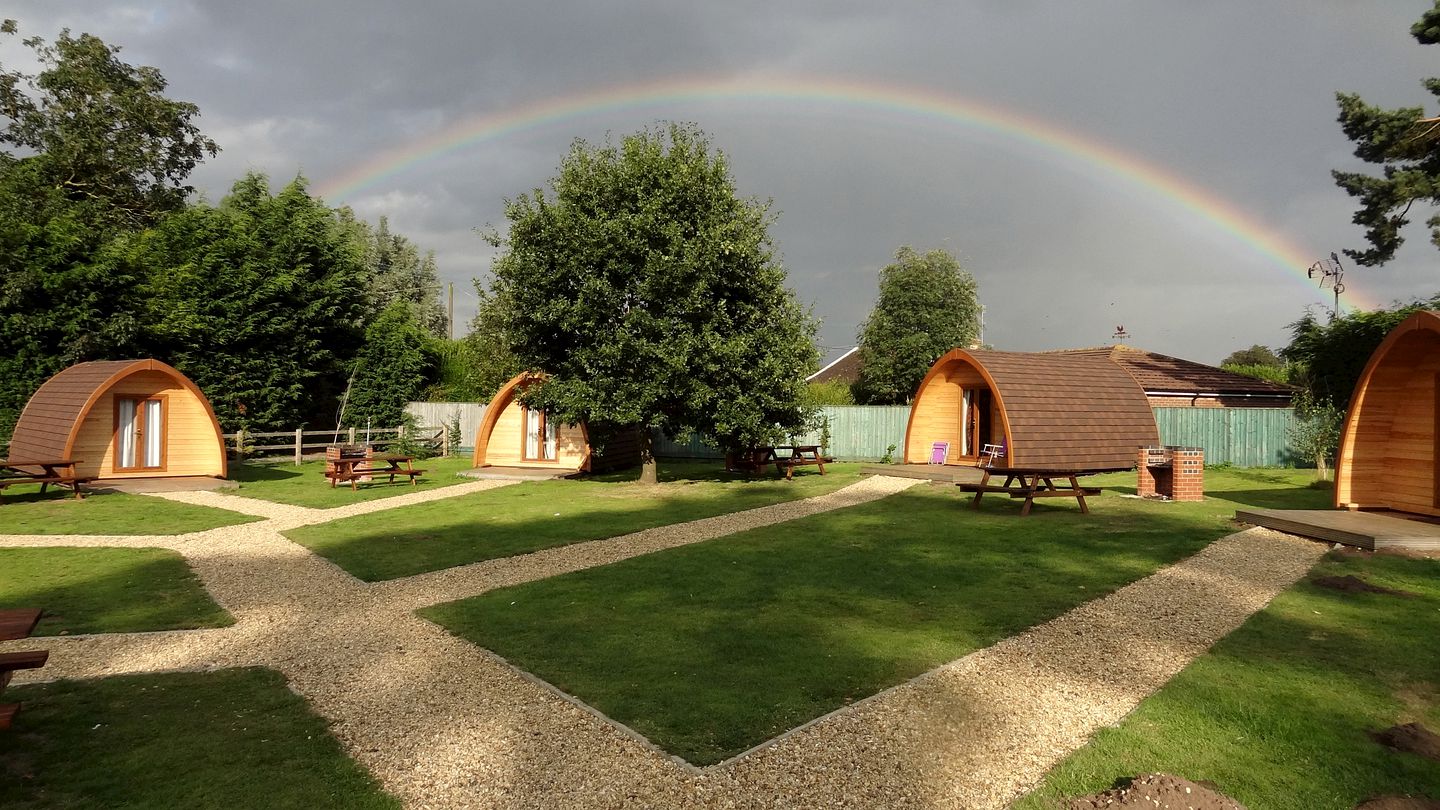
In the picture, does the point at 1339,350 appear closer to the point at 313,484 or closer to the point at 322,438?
the point at 313,484

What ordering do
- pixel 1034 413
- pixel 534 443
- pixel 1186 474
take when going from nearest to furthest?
pixel 1186 474
pixel 1034 413
pixel 534 443

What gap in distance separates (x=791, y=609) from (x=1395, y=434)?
11567 mm

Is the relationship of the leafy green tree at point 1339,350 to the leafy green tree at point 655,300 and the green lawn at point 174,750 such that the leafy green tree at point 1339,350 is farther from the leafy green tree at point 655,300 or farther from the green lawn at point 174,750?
the green lawn at point 174,750

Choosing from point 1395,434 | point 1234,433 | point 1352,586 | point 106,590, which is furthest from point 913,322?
point 106,590

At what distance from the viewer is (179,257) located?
1070 inches

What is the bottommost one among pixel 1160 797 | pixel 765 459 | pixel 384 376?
pixel 1160 797

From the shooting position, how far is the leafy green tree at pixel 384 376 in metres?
30.8

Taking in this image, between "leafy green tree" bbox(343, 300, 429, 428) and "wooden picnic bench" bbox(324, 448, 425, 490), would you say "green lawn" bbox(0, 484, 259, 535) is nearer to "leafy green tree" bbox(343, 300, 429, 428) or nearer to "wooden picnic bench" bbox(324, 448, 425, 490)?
"wooden picnic bench" bbox(324, 448, 425, 490)

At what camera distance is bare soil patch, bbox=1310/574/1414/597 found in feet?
26.6

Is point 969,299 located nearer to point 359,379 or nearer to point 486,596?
point 359,379

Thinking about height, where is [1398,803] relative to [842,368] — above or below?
below

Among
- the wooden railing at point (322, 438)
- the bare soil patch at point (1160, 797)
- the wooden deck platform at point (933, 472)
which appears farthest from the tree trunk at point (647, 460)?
the bare soil patch at point (1160, 797)

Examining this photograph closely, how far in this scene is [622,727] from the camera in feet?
16.6

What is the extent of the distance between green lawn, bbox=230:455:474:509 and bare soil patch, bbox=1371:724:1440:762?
16.8 meters
